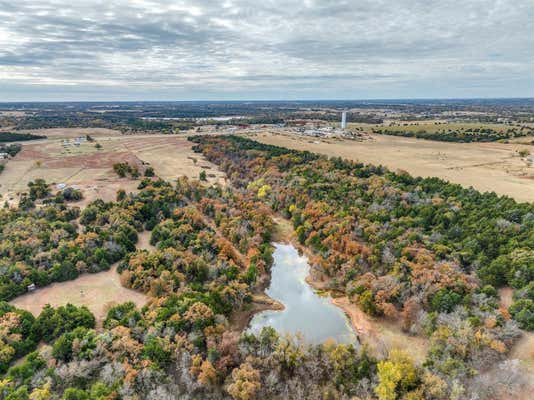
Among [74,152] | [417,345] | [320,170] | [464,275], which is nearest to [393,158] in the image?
[320,170]

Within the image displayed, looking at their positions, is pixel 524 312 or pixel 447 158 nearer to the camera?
pixel 524 312

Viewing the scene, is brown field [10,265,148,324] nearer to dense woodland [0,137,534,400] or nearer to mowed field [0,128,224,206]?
dense woodland [0,137,534,400]

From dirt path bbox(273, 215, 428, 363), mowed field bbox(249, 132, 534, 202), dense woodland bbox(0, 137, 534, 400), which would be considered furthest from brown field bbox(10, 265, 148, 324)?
mowed field bbox(249, 132, 534, 202)

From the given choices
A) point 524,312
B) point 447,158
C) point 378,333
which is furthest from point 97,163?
point 447,158

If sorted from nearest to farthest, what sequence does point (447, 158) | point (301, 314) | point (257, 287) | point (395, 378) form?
point (395, 378) < point (301, 314) < point (257, 287) < point (447, 158)

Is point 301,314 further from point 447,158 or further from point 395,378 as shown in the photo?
point 447,158

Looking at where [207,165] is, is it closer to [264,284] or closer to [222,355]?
[264,284]

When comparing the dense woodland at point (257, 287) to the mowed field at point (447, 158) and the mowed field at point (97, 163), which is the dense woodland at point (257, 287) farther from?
the mowed field at point (447, 158)
